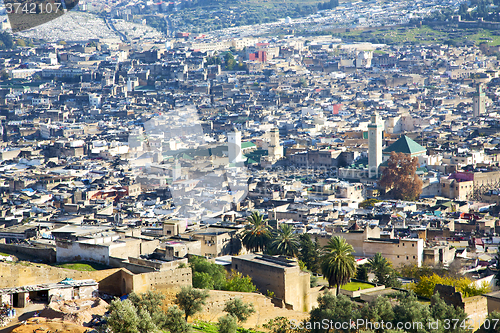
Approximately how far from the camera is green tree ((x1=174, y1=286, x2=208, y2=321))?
15.3m

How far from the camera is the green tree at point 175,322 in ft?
46.9

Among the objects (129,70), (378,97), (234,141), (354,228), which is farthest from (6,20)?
(354,228)

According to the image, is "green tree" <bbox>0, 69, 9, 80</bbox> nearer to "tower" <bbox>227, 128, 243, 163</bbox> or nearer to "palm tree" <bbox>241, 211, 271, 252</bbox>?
"tower" <bbox>227, 128, 243, 163</bbox>

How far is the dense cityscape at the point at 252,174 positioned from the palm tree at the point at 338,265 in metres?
0.05

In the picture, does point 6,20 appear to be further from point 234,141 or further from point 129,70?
point 234,141

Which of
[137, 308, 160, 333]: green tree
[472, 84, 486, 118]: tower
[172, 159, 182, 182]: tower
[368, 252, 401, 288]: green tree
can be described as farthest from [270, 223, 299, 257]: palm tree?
[472, 84, 486, 118]: tower

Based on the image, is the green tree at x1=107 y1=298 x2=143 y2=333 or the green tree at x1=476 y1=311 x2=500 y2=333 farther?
the green tree at x1=476 y1=311 x2=500 y2=333

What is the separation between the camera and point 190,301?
15.4m

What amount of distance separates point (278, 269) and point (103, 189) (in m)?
19.5

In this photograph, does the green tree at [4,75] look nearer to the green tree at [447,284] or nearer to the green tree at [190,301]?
the green tree at [447,284]

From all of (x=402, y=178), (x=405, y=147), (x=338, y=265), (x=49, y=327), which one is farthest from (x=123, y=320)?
(x=405, y=147)

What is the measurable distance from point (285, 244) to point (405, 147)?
23.4m

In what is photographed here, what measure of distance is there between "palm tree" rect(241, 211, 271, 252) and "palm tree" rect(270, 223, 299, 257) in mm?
331

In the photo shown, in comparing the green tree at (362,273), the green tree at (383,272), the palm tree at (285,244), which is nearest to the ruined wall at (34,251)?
→ the palm tree at (285,244)
